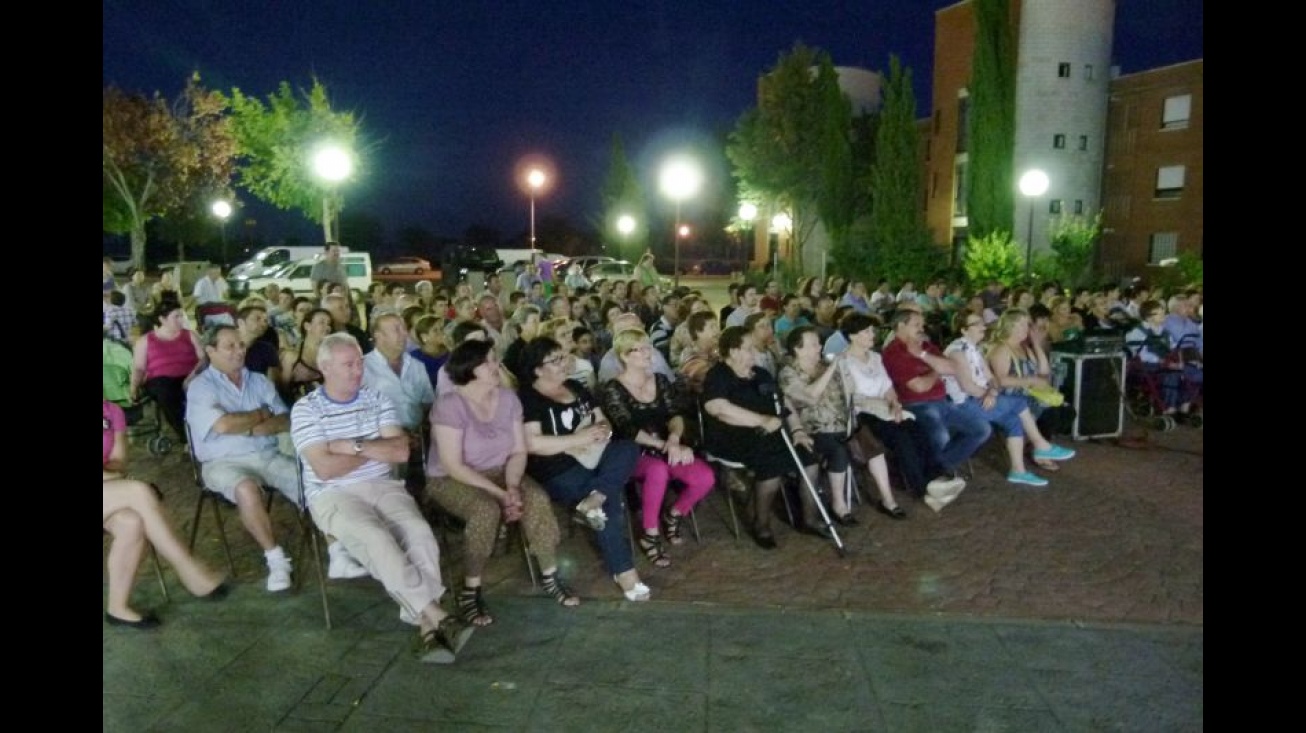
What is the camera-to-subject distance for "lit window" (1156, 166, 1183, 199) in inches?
1235

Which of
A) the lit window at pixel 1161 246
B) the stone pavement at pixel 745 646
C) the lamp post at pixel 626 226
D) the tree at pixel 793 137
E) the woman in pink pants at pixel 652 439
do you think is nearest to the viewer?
the stone pavement at pixel 745 646

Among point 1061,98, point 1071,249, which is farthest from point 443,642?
point 1061,98

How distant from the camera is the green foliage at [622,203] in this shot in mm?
57875

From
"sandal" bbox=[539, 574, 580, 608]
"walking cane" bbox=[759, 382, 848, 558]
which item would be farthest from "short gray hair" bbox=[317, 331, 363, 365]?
"walking cane" bbox=[759, 382, 848, 558]

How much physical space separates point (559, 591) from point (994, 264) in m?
22.3

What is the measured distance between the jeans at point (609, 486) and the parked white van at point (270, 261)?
26.8m

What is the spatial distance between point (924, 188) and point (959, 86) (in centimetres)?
496

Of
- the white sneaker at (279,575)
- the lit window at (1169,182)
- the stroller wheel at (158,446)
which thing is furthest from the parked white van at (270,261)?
the lit window at (1169,182)

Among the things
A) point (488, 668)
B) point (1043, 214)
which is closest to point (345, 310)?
point (488, 668)

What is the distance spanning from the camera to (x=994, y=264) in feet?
80.7

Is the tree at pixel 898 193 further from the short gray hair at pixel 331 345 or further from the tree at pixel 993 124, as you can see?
the short gray hair at pixel 331 345

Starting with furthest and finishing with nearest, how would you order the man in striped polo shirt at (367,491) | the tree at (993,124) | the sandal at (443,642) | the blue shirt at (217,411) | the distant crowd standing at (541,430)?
the tree at (993,124) < the blue shirt at (217,411) < the distant crowd standing at (541,430) < the man in striped polo shirt at (367,491) < the sandal at (443,642)
